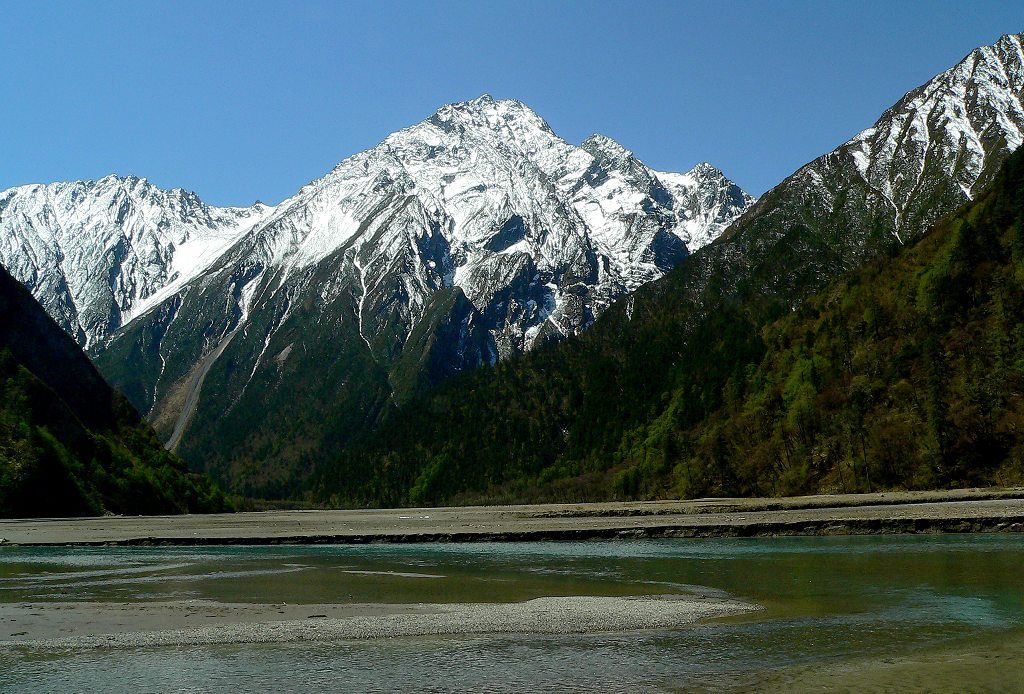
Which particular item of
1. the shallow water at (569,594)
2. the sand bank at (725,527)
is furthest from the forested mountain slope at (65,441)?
the shallow water at (569,594)

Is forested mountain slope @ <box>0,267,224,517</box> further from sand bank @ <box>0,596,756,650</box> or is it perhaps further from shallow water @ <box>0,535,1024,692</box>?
sand bank @ <box>0,596,756,650</box>

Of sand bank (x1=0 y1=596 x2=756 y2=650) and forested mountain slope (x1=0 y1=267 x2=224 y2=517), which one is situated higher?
forested mountain slope (x1=0 y1=267 x2=224 y2=517)

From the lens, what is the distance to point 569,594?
123 ft

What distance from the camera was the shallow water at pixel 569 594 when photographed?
2189cm

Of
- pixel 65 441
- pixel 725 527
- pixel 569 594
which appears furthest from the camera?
pixel 65 441

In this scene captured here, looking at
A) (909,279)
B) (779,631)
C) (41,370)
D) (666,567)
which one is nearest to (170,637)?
(779,631)

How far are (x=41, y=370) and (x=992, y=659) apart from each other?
186818 millimetres

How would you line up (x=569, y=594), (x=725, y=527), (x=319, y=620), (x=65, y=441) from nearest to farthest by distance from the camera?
1. (x=319, y=620)
2. (x=569, y=594)
3. (x=725, y=527)
4. (x=65, y=441)

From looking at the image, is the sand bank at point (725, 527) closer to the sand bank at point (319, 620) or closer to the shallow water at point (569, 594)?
the shallow water at point (569, 594)

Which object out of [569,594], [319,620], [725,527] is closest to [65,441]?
[725,527]

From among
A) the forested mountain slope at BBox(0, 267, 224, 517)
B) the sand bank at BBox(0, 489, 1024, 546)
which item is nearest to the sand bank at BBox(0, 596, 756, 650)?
the sand bank at BBox(0, 489, 1024, 546)

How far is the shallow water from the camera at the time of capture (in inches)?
862

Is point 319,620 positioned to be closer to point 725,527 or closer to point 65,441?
point 725,527

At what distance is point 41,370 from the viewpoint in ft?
580
